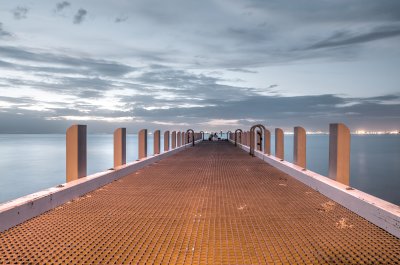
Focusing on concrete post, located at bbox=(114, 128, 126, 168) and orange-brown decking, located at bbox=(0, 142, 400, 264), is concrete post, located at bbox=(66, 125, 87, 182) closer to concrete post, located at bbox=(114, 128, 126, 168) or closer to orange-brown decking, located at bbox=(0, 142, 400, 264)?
orange-brown decking, located at bbox=(0, 142, 400, 264)

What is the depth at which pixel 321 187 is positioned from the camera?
635cm

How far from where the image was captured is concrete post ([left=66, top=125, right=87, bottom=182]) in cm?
629

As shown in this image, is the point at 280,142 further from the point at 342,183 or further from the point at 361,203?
the point at 361,203

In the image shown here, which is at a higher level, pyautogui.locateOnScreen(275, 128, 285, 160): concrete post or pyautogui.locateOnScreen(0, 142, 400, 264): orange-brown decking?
pyautogui.locateOnScreen(275, 128, 285, 160): concrete post

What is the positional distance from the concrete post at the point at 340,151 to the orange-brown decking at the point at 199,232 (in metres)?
0.54

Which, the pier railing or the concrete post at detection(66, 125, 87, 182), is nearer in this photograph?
the pier railing

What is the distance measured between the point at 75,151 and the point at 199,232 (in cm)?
331

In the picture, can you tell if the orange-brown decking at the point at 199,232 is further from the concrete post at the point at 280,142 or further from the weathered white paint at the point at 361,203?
the concrete post at the point at 280,142

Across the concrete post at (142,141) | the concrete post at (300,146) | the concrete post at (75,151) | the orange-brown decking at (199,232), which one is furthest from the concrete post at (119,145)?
the concrete post at (300,146)

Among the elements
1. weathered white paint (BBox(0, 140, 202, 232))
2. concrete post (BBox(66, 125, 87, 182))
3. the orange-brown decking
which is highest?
concrete post (BBox(66, 125, 87, 182))

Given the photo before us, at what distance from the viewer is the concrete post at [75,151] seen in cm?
629

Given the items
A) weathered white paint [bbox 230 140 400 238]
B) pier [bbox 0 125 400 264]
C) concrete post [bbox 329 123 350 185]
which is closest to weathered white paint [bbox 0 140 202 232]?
pier [bbox 0 125 400 264]

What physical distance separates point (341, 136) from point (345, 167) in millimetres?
551

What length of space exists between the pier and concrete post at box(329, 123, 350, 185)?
17mm
